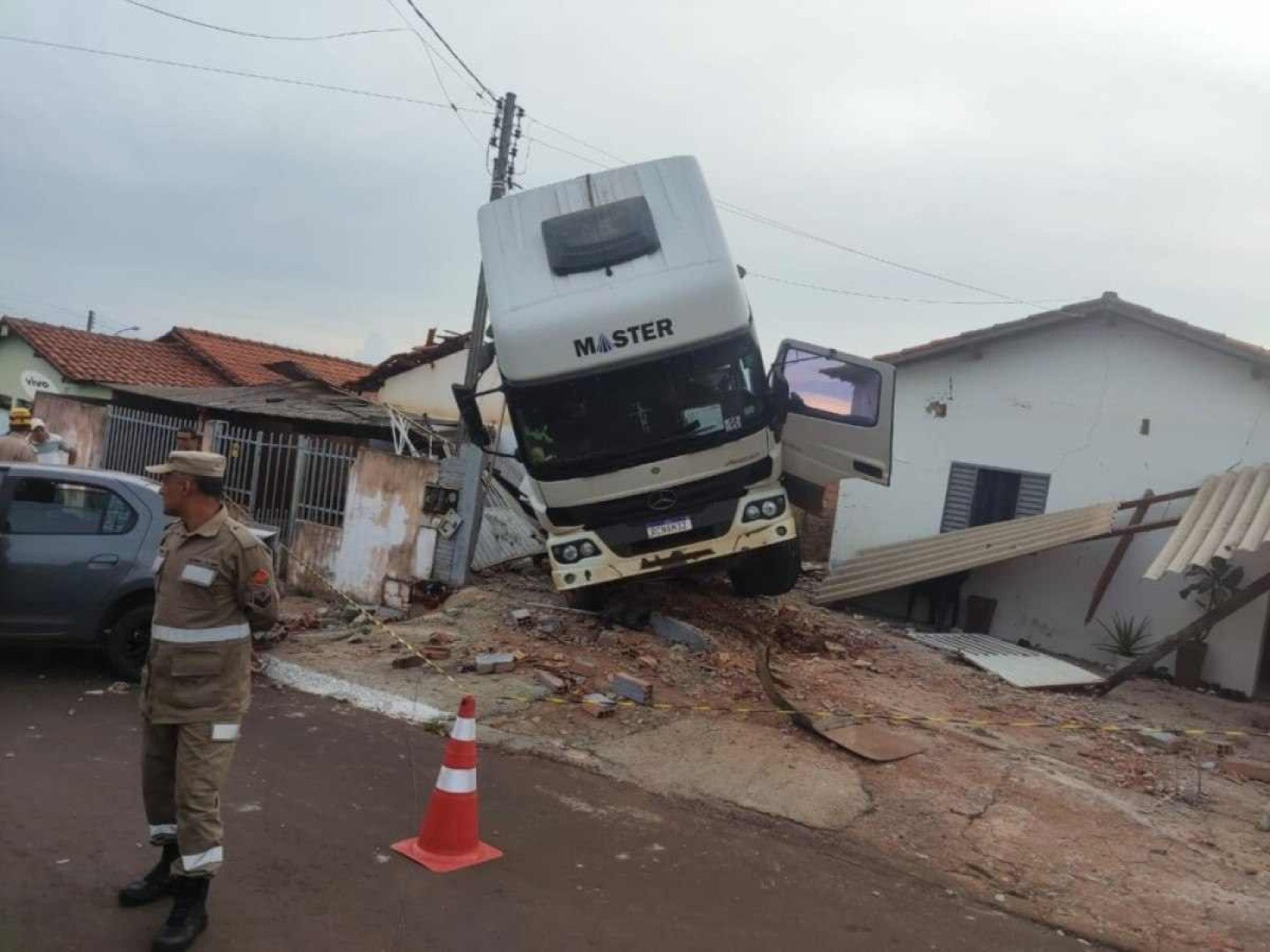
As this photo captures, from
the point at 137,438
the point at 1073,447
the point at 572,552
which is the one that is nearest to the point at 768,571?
the point at 572,552

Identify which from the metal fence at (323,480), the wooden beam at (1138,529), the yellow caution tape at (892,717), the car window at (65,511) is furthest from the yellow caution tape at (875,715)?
the metal fence at (323,480)

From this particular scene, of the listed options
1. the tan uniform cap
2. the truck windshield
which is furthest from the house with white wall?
the tan uniform cap

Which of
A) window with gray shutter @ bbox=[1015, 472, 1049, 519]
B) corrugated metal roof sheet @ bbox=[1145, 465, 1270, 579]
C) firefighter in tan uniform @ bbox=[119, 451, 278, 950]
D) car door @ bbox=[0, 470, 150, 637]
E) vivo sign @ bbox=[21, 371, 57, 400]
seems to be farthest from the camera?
vivo sign @ bbox=[21, 371, 57, 400]

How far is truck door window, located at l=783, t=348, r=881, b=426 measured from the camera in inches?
344

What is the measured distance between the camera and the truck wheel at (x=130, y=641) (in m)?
7.07

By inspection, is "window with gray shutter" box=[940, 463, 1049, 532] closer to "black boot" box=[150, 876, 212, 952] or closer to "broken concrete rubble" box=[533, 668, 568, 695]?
"broken concrete rubble" box=[533, 668, 568, 695]

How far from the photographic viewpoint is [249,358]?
2959 cm

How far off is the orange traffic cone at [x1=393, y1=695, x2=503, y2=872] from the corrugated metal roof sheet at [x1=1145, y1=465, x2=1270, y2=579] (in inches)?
282

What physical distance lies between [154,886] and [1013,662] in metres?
8.99

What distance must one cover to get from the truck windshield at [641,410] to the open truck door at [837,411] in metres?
0.58

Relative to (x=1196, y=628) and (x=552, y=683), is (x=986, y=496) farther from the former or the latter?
(x=552, y=683)

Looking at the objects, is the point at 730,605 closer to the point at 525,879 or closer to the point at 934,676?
the point at 934,676

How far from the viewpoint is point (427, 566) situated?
426 inches

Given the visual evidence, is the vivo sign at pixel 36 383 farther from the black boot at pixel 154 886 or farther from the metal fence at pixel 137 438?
the black boot at pixel 154 886
